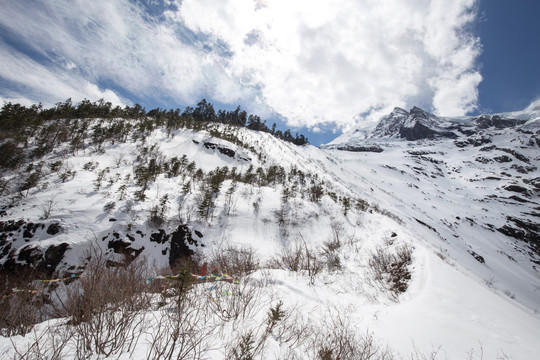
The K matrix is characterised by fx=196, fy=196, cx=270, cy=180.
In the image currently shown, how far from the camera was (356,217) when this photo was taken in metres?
20.7

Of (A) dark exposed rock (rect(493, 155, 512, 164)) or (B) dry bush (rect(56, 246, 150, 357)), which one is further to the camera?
(A) dark exposed rock (rect(493, 155, 512, 164))

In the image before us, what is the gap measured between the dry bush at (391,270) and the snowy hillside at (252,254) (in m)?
0.07

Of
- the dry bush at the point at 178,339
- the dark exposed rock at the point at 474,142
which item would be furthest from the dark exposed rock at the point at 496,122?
the dry bush at the point at 178,339

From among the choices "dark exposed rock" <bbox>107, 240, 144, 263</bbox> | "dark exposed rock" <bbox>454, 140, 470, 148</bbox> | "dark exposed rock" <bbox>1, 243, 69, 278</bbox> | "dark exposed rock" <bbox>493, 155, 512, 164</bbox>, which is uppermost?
"dark exposed rock" <bbox>454, 140, 470, 148</bbox>

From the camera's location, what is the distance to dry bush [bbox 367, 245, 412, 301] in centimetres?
721

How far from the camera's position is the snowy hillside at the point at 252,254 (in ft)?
11.6

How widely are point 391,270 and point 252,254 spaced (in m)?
8.21

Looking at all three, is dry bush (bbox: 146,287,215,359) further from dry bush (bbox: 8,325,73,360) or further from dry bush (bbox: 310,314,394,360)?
dry bush (bbox: 310,314,394,360)

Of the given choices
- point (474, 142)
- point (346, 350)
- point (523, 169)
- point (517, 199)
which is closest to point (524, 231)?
point (517, 199)

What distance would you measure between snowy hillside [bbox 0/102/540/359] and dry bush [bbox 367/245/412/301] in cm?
7

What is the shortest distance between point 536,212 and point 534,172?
4539 centimetres

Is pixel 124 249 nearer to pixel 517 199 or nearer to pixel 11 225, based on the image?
pixel 11 225

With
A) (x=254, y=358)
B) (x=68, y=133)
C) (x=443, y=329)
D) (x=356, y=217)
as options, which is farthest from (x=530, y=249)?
(x=68, y=133)

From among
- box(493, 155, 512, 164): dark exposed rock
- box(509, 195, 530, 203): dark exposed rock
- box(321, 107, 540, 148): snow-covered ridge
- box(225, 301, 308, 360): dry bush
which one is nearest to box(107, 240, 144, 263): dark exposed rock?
box(225, 301, 308, 360): dry bush
